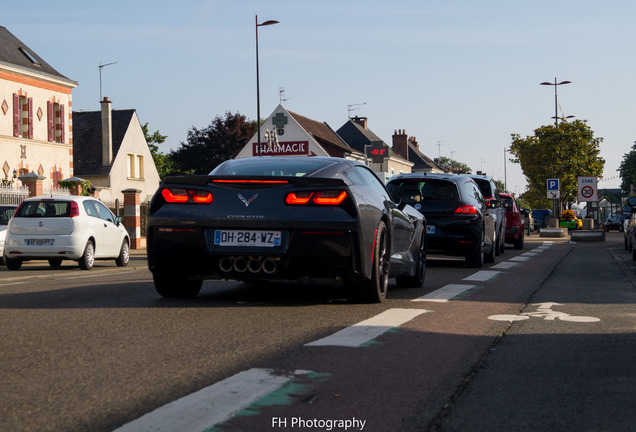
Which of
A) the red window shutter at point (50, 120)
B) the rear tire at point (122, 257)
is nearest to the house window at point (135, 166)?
the red window shutter at point (50, 120)

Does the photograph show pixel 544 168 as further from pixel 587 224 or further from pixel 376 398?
pixel 376 398

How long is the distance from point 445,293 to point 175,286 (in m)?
3.06

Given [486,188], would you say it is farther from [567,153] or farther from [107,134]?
[567,153]

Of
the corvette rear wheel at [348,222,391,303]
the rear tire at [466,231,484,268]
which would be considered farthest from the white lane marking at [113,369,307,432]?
the rear tire at [466,231,484,268]

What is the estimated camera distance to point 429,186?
15297 millimetres

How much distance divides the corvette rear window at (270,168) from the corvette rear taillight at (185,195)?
1.46 feet

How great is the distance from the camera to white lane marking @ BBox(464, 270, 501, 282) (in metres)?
12.2

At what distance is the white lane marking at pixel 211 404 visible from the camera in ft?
11.2

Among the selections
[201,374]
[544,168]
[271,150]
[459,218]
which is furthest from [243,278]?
[271,150]

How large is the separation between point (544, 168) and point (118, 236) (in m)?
55.7

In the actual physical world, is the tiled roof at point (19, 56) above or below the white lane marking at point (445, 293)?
above

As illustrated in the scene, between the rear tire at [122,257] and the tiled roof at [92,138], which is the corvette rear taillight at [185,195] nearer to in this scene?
the rear tire at [122,257]

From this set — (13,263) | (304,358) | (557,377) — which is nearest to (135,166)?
(13,263)

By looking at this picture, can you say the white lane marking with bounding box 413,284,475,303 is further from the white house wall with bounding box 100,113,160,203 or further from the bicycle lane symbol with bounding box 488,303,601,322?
the white house wall with bounding box 100,113,160,203
